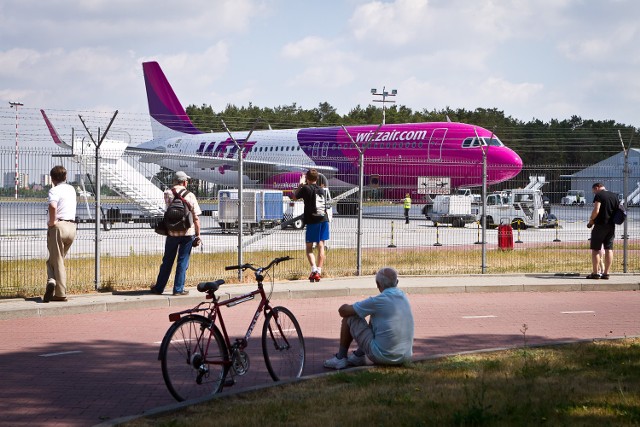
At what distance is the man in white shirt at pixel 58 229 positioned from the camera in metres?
13.3

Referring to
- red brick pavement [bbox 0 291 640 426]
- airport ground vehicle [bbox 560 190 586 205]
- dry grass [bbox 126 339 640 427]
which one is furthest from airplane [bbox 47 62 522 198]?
dry grass [bbox 126 339 640 427]

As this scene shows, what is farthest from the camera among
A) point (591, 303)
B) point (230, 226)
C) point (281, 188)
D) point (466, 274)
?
point (230, 226)

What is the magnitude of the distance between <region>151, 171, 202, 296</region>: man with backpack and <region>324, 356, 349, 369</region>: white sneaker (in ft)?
17.3

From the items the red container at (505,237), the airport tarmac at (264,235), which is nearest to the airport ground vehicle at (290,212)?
→ the airport tarmac at (264,235)

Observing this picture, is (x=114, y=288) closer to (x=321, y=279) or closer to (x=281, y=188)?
(x=321, y=279)

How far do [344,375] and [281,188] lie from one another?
1163 cm

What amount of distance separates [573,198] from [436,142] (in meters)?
19.6

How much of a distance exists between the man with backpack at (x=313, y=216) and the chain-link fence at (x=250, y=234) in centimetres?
103

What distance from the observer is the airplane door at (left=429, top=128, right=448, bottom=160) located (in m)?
41.9

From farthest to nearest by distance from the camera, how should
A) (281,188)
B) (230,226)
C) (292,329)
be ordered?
(230,226), (281,188), (292,329)

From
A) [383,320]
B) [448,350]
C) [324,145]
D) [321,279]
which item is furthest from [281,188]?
[324,145]

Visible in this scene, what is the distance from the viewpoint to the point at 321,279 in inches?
675

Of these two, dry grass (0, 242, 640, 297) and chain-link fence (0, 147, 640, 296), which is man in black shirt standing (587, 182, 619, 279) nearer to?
chain-link fence (0, 147, 640, 296)

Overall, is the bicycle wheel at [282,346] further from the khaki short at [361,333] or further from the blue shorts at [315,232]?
the blue shorts at [315,232]
